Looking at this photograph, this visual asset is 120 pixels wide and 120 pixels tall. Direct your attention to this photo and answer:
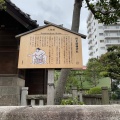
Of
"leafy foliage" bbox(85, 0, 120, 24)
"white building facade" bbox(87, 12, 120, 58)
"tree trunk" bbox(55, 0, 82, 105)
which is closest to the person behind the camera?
"tree trunk" bbox(55, 0, 82, 105)

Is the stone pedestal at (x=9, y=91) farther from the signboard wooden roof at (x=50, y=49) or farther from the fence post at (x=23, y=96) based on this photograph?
the signboard wooden roof at (x=50, y=49)

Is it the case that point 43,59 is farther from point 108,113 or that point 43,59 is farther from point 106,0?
point 106,0

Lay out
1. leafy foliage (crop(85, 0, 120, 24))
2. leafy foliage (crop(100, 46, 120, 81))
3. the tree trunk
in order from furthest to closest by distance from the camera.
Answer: leafy foliage (crop(100, 46, 120, 81)) → leafy foliage (crop(85, 0, 120, 24)) → the tree trunk

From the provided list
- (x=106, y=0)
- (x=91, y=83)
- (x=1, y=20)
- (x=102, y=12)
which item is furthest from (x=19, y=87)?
(x=91, y=83)

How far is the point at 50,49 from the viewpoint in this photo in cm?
358

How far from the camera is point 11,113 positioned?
1.81 metres

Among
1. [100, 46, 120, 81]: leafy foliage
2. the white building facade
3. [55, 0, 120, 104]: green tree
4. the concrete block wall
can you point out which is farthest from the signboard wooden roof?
the white building facade

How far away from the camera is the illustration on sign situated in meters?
3.49

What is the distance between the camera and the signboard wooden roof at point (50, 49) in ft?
11.5

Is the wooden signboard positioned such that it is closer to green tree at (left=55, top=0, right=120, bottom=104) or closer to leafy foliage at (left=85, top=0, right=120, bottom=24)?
green tree at (left=55, top=0, right=120, bottom=104)

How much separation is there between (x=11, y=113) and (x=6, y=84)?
4380 mm

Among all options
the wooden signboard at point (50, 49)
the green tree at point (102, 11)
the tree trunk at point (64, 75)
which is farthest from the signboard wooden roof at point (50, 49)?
the green tree at point (102, 11)

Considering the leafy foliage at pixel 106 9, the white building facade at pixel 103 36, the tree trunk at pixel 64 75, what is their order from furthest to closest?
the white building facade at pixel 103 36, the leafy foliage at pixel 106 9, the tree trunk at pixel 64 75

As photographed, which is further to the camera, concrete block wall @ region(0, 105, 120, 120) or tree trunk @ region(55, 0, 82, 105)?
tree trunk @ region(55, 0, 82, 105)
